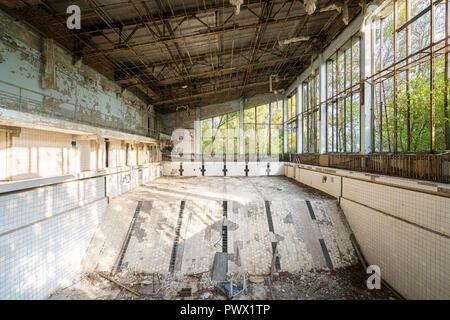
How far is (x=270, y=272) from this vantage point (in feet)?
15.8

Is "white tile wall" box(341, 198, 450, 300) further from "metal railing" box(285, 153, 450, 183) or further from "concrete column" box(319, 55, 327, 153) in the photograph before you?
"concrete column" box(319, 55, 327, 153)

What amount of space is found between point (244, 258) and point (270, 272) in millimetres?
728

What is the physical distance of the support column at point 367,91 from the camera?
6.92m

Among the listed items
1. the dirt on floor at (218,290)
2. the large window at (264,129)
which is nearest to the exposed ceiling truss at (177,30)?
the large window at (264,129)

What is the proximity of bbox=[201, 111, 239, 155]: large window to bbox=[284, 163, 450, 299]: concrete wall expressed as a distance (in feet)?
39.2

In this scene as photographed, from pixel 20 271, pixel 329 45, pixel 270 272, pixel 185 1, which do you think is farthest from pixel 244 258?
pixel 329 45

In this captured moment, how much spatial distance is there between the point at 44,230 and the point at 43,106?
404 cm

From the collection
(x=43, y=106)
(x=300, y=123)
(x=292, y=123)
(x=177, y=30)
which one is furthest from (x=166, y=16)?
(x=292, y=123)

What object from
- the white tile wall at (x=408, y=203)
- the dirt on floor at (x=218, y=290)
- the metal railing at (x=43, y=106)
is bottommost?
the dirt on floor at (x=218, y=290)

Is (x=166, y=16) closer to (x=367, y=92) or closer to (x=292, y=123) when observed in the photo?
(x=367, y=92)

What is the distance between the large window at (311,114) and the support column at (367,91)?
3587 millimetres

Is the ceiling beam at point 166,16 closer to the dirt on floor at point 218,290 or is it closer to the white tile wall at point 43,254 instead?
the white tile wall at point 43,254

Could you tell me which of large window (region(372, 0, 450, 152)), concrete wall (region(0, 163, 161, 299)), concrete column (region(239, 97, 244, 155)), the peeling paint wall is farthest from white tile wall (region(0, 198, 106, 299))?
concrete column (region(239, 97, 244, 155))
